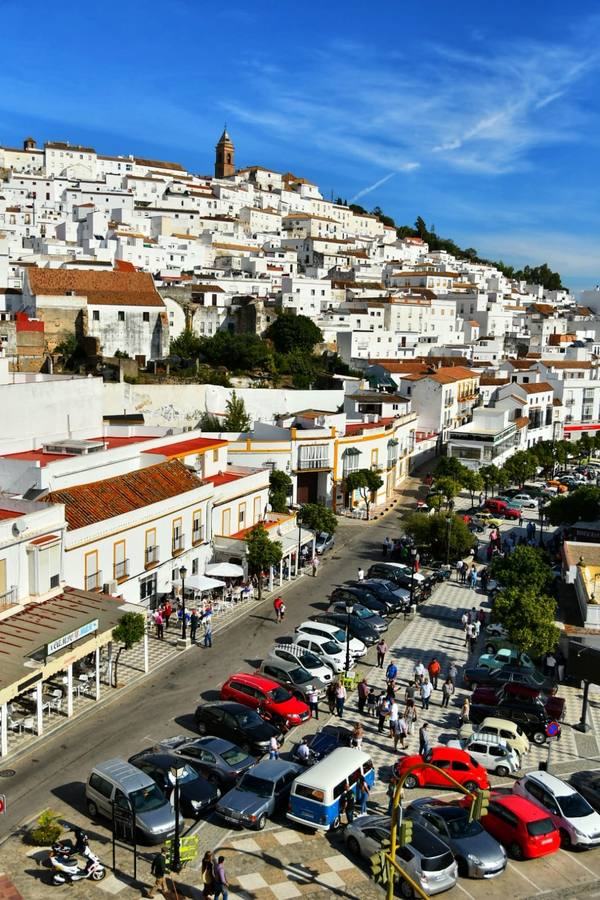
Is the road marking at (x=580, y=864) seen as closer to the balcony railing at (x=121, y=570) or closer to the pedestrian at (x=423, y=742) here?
the pedestrian at (x=423, y=742)

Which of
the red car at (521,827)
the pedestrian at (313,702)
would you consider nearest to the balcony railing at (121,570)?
the pedestrian at (313,702)

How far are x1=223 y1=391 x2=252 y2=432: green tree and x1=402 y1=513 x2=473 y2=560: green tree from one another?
49.0 ft

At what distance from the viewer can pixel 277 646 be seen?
22.0m

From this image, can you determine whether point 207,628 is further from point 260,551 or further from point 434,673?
point 434,673

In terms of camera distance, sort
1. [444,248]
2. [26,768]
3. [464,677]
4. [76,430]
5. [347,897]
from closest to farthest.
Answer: [347,897], [26,768], [464,677], [76,430], [444,248]

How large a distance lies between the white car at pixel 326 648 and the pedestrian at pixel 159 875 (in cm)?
916

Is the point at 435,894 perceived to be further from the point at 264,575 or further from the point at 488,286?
the point at 488,286

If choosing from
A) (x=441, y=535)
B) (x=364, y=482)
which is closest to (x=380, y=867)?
(x=441, y=535)

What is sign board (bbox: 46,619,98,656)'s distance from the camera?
17.0m

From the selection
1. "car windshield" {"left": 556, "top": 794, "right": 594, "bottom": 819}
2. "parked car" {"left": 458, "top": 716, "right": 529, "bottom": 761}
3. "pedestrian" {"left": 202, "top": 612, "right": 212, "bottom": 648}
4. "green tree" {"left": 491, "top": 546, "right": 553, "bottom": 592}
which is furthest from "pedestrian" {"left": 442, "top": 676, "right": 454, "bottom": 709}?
"pedestrian" {"left": 202, "top": 612, "right": 212, "bottom": 648}

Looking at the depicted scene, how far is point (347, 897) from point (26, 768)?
6996mm

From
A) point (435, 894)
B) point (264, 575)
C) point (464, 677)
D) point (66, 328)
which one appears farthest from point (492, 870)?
point (66, 328)

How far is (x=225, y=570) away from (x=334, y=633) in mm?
5043

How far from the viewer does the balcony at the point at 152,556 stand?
24.3 metres
